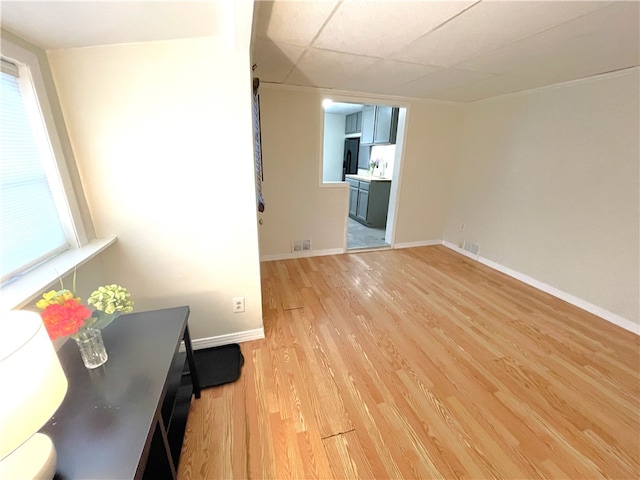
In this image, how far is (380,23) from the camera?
4.82ft

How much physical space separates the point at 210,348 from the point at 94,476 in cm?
122

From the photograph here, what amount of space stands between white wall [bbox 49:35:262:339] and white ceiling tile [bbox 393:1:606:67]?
1.16 metres

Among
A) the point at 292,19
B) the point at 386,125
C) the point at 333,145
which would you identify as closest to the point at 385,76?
the point at 292,19

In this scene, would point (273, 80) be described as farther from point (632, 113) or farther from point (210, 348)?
point (632, 113)

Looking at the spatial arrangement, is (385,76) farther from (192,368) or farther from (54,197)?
(192,368)

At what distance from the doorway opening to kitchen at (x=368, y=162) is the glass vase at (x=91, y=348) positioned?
2.94 meters

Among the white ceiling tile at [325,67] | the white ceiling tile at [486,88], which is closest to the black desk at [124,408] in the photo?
the white ceiling tile at [325,67]

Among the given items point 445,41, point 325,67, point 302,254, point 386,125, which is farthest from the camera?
point 386,125

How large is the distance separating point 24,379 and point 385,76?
2.93m

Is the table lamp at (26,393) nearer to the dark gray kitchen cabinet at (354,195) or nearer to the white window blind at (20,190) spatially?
the white window blind at (20,190)

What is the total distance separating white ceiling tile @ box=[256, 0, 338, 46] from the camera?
4.25 ft

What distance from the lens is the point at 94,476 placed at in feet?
2.25

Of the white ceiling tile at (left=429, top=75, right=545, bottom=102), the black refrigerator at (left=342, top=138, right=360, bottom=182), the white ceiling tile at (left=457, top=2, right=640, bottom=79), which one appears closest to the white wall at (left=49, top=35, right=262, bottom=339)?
the white ceiling tile at (left=457, top=2, right=640, bottom=79)

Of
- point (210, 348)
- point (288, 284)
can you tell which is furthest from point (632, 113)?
point (210, 348)
